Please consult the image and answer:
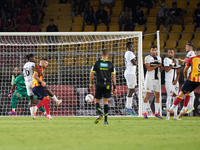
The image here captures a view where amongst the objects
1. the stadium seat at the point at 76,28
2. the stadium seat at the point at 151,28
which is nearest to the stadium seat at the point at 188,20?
the stadium seat at the point at 151,28

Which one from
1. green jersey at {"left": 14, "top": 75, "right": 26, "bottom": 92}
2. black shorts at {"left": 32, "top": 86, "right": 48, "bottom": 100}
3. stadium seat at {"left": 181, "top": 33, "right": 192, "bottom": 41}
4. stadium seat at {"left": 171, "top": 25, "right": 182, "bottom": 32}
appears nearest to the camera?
black shorts at {"left": 32, "top": 86, "right": 48, "bottom": 100}

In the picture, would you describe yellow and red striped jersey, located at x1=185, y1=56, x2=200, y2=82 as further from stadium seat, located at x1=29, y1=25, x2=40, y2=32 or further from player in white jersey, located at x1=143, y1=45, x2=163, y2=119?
stadium seat, located at x1=29, y1=25, x2=40, y2=32

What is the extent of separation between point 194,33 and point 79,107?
766 centimetres

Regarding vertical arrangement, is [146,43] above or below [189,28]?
below

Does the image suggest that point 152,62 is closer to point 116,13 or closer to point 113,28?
point 113,28

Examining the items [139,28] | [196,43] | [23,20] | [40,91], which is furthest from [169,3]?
[40,91]

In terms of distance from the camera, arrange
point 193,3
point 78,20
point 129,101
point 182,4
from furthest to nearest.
→ 1. point 193,3
2. point 182,4
3. point 78,20
4. point 129,101

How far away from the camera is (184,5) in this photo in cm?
1958

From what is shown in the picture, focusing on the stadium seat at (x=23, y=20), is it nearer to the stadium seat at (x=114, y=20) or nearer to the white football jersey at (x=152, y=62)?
the stadium seat at (x=114, y=20)

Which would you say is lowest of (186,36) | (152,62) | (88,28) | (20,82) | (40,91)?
(40,91)

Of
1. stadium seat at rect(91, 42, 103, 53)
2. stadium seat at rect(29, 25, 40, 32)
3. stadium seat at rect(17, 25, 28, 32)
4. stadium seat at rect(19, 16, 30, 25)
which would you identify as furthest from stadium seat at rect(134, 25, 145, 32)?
stadium seat at rect(19, 16, 30, 25)

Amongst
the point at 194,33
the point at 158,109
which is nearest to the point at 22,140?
the point at 158,109

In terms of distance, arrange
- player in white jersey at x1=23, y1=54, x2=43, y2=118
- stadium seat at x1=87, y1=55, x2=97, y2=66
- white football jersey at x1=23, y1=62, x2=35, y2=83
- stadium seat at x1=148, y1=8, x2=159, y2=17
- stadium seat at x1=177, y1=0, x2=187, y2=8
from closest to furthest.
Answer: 1. player in white jersey at x1=23, y1=54, x2=43, y2=118
2. white football jersey at x1=23, y1=62, x2=35, y2=83
3. stadium seat at x1=87, y1=55, x2=97, y2=66
4. stadium seat at x1=148, y1=8, x2=159, y2=17
5. stadium seat at x1=177, y1=0, x2=187, y2=8

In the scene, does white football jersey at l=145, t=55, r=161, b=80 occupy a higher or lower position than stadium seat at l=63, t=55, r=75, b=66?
lower
